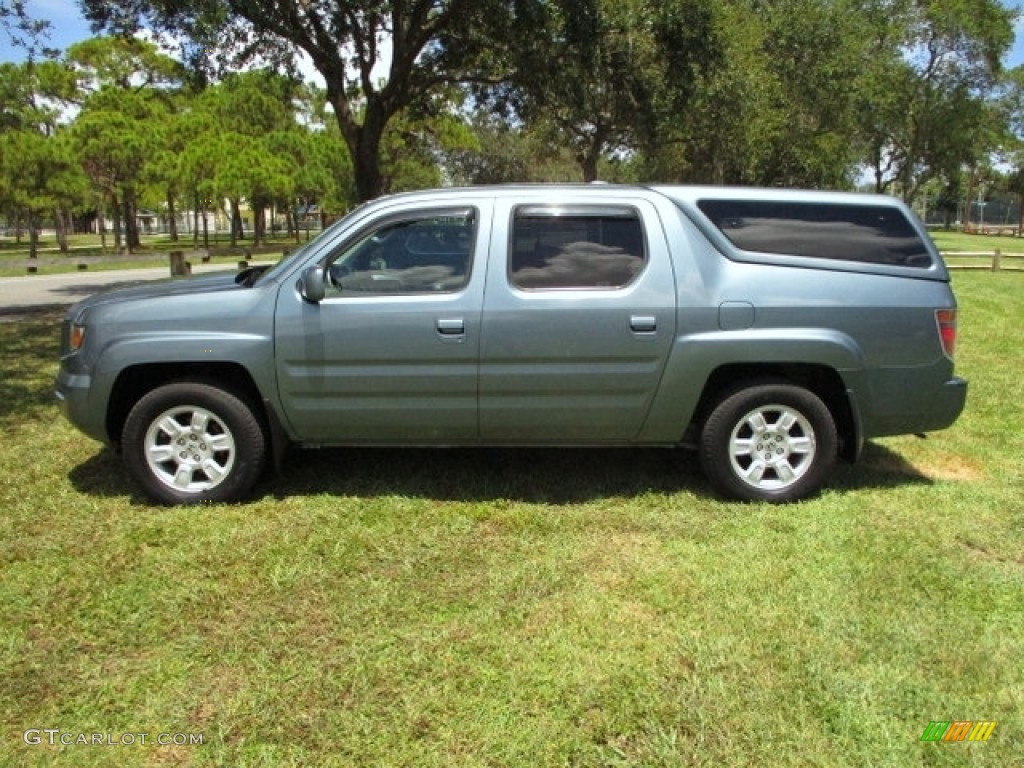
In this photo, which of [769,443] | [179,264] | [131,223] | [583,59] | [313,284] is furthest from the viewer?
[131,223]

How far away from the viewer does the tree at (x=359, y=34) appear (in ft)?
41.7

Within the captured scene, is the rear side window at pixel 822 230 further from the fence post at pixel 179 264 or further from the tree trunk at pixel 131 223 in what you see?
the tree trunk at pixel 131 223

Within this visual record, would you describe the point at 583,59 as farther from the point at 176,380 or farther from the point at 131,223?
the point at 131,223

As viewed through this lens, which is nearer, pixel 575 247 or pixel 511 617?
pixel 511 617

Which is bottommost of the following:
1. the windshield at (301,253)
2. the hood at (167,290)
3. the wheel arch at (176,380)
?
the wheel arch at (176,380)

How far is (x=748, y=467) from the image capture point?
15.0 ft

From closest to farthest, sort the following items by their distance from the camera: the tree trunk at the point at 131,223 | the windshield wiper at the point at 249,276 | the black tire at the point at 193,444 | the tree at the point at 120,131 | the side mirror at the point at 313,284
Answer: the side mirror at the point at 313,284
the black tire at the point at 193,444
the windshield wiper at the point at 249,276
the tree at the point at 120,131
the tree trunk at the point at 131,223

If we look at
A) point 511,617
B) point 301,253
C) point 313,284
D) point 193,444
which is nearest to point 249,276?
point 301,253

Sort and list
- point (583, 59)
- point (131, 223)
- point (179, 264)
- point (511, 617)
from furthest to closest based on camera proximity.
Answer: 1. point (131, 223)
2. point (583, 59)
3. point (179, 264)
4. point (511, 617)

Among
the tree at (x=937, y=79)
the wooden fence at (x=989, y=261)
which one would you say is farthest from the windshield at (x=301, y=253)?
the tree at (x=937, y=79)

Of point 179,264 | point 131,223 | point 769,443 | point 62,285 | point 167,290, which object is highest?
point 131,223

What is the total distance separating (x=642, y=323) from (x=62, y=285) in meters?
19.2

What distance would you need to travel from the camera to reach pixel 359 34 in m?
14.0

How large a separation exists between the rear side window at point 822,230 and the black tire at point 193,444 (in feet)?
9.41
